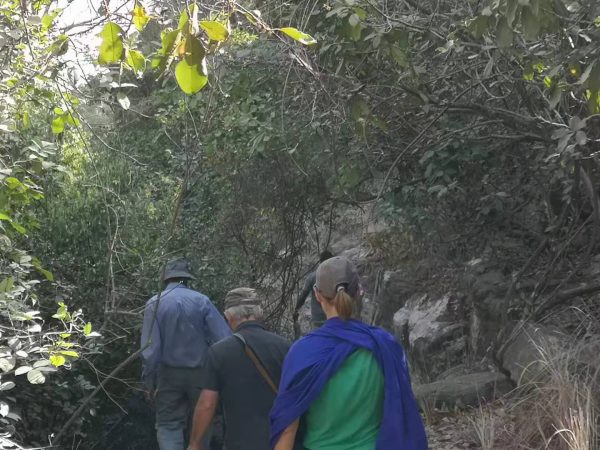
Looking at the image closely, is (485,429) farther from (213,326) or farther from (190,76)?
(190,76)

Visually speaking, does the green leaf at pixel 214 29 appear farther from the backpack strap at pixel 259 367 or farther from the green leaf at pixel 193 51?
the backpack strap at pixel 259 367

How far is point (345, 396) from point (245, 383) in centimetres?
139

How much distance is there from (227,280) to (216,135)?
174 centimetres

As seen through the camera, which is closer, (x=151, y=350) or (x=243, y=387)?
(x=243, y=387)

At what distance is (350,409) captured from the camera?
4340 mm

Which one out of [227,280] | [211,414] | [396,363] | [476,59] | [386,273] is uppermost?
[476,59]

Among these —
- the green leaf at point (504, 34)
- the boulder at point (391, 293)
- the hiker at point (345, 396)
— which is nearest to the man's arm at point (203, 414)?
the hiker at point (345, 396)

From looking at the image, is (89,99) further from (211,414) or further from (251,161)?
(251,161)

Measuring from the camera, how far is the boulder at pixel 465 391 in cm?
975

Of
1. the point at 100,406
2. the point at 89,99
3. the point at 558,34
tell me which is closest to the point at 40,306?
the point at 100,406

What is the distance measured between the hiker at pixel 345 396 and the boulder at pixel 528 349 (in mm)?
4306

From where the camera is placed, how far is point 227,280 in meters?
11.8


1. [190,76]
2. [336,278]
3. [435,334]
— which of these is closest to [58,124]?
[336,278]

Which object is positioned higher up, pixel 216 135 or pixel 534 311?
pixel 216 135
